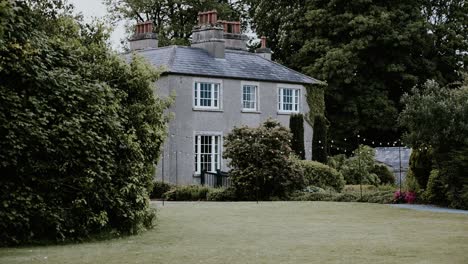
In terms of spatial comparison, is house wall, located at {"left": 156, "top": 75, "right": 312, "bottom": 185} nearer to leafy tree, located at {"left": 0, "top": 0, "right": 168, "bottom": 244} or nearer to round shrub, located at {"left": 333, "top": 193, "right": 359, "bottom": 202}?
round shrub, located at {"left": 333, "top": 193, "right": 359, "bottom": 202}

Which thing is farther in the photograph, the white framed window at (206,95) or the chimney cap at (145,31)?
the chimney cap at (145,31)

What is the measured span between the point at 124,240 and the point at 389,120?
1375 inches

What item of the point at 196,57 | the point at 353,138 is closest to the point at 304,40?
the point at 353,138

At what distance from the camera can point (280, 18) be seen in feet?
175

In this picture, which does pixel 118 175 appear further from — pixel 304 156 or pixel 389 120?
pixel 389 120

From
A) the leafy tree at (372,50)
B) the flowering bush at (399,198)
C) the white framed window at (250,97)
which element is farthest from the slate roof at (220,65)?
the flowering bush at (399,198)

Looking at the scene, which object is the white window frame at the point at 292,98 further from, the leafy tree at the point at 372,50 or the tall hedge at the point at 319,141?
the leafy tree at the point at 372,50

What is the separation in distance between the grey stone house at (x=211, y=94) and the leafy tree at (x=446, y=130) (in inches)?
550

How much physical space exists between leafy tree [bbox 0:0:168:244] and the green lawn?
64cm

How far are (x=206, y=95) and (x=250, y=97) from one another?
9.05 feet

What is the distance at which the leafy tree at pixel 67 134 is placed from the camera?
14320 mm

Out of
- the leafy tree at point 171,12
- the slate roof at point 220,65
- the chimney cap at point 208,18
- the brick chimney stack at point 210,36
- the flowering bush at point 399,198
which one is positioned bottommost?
the flowering bush at point 399,198

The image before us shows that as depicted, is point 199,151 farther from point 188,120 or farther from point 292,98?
point 292,98

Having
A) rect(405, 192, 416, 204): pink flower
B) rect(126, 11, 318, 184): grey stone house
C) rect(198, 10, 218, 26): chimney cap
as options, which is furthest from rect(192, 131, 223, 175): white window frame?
rect(405, 192, 416, 204): pink flower
